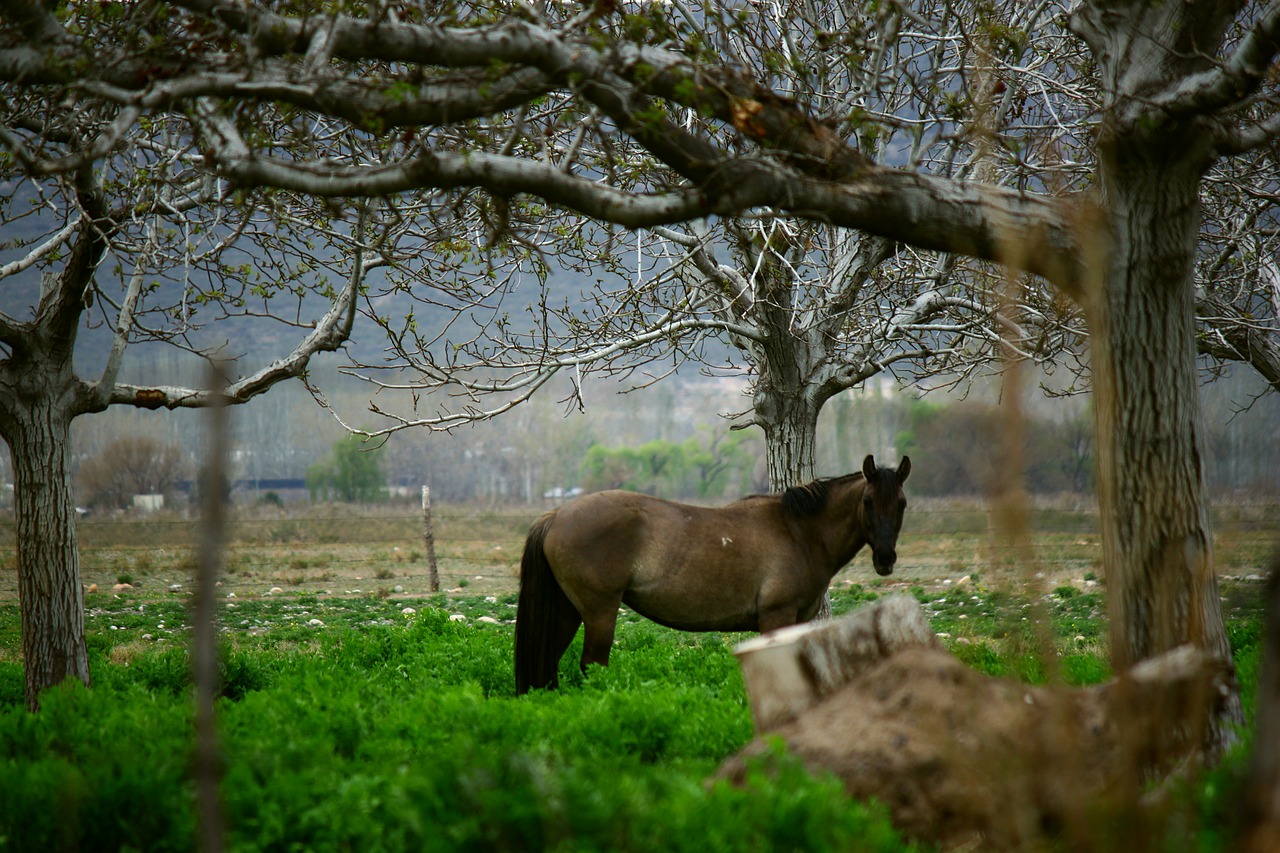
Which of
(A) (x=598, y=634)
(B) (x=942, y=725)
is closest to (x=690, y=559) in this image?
(A) (x=598, y=634)

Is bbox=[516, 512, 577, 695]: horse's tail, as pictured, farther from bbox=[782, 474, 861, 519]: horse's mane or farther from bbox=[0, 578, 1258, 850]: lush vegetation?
bbox=[782, 474, 861, 519]: horse's mane

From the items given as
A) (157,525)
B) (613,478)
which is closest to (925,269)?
(157,525)

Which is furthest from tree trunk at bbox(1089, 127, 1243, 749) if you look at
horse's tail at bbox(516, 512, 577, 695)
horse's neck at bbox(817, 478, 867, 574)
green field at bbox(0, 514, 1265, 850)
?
horse's tail at bbox(516, 512, 577, 695)

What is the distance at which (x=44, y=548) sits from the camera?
316 inches

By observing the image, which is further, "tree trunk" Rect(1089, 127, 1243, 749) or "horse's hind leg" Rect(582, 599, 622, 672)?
Answer: "horse's hind leg" Rect(582, 599, 622, 672)

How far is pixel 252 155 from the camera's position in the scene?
4516 millimetres

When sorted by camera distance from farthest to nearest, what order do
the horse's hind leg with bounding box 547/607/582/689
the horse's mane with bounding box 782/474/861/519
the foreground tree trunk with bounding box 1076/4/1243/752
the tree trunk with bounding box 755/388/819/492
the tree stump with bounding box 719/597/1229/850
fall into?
the tree trunk with bounding box 755/388/819/492
the horse's mane with bounding box 782/474/861/519
the horse's hind leg with bounding box 547/607/582/689
the foreground tree trunk with bounding box 1076/4/1243/752
the tree stump with bounding box 719/597/1229/850

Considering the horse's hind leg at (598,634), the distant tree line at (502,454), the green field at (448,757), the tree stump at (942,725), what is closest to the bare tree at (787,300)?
the horse's hind leg at (598,634)

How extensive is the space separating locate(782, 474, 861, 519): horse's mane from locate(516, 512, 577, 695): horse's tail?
2070 mm

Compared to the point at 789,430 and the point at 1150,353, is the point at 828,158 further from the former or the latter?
the point at 789,430

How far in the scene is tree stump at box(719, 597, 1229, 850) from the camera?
3.50 metres

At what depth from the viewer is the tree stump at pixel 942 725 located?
3.50 metres

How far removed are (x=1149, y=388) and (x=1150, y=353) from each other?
0.60 ft

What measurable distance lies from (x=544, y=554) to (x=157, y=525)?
154 feet
